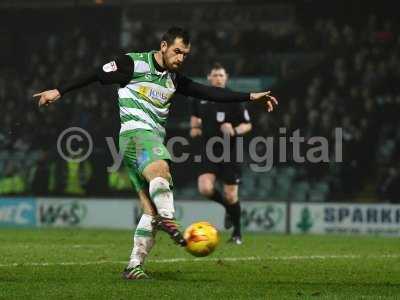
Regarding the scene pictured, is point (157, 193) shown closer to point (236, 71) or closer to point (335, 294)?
point (335, 294)

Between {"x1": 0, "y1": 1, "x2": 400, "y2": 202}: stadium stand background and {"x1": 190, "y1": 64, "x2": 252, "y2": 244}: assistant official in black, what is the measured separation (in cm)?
653

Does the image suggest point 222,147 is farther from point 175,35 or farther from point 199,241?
point 199,241

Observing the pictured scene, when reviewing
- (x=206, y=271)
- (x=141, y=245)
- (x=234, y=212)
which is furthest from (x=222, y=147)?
(x=141, y=245)

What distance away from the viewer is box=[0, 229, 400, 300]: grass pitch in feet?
26.9

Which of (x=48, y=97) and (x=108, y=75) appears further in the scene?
(x=108, y=75)

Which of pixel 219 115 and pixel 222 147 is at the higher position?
pixel 219 115

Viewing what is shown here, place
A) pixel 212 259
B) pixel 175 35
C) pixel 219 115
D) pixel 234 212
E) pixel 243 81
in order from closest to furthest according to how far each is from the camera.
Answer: pixel 175 35 < pixel 212 259 < pixel 234 212 < pixel 219 115 < pixel 243 81

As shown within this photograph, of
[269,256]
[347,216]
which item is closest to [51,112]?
[347,216]
